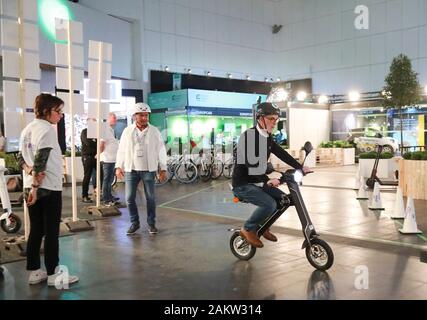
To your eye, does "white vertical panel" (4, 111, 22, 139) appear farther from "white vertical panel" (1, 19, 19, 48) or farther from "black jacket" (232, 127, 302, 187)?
"black jacket" (232, 127, 302, 187)

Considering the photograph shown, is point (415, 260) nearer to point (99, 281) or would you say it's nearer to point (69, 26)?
point (99, 281)

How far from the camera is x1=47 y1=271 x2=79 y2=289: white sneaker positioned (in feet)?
15.6

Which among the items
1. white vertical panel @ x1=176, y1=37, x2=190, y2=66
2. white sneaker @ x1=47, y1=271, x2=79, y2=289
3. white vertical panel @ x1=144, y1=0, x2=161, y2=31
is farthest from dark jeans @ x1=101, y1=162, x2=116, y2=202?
white vertical panel @ x1=176, y1=37, x2=190, y2=66

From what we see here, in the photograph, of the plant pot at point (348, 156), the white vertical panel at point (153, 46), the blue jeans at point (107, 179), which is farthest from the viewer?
the white vertical panel at point (153, 46)

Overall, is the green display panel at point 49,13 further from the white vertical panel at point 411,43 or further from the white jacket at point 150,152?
the white vertical panel at point 411,43

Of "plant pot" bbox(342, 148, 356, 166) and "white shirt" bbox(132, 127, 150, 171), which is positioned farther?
"plant pot" bbox(342, 148, 356, 166)

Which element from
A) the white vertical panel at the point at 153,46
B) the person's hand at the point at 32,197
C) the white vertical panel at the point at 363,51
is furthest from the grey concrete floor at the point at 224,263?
the white vertical panel at the point at 363,51

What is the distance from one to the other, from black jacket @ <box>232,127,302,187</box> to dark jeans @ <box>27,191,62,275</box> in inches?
76.8

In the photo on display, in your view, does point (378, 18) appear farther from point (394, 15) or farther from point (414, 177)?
point (414, 177)

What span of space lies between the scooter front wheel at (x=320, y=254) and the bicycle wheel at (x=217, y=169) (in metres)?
11.3

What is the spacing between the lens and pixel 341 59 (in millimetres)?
28984

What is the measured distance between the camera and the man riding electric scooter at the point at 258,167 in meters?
5.30

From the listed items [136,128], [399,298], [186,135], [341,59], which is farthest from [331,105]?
[399,298]

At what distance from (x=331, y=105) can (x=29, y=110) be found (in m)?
22.2
